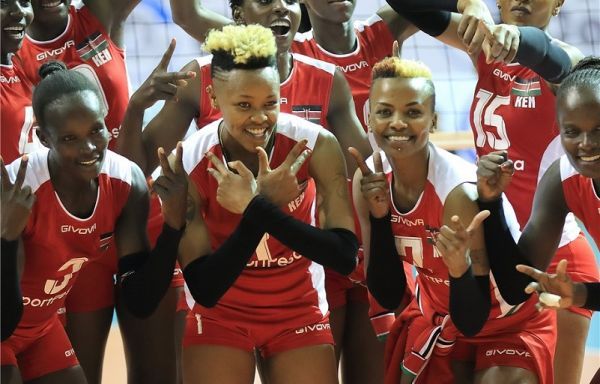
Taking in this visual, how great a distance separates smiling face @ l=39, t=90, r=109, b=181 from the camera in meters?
4.35

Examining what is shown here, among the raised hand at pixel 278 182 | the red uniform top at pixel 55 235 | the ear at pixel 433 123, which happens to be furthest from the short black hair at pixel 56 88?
the ear at pixel 433 123

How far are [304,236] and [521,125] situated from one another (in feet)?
5.30

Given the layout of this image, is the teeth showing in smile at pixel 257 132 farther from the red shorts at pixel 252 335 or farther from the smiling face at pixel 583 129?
the smiling face at pixel 583 129

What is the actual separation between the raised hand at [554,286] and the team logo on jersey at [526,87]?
57.8 inches

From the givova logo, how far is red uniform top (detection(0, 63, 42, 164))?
34.5 inches

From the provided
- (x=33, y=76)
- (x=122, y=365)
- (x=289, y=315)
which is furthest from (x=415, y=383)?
(x=122, y=365)

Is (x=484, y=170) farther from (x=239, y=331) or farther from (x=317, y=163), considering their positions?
(x=239, y=331)

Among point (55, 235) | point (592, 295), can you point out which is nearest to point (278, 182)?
point (55, 235)

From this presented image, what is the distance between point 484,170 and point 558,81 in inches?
36.9

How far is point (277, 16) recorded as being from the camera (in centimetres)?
525

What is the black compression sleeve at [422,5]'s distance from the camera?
5086 mm

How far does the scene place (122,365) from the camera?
7.48m

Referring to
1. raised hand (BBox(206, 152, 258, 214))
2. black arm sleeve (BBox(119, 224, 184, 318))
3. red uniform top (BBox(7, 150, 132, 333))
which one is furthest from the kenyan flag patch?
raised hand (BBox(206, 152, 258, 214))

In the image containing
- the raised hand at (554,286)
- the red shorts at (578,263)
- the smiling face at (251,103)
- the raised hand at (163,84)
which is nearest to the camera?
the raised hand at (554,286)
